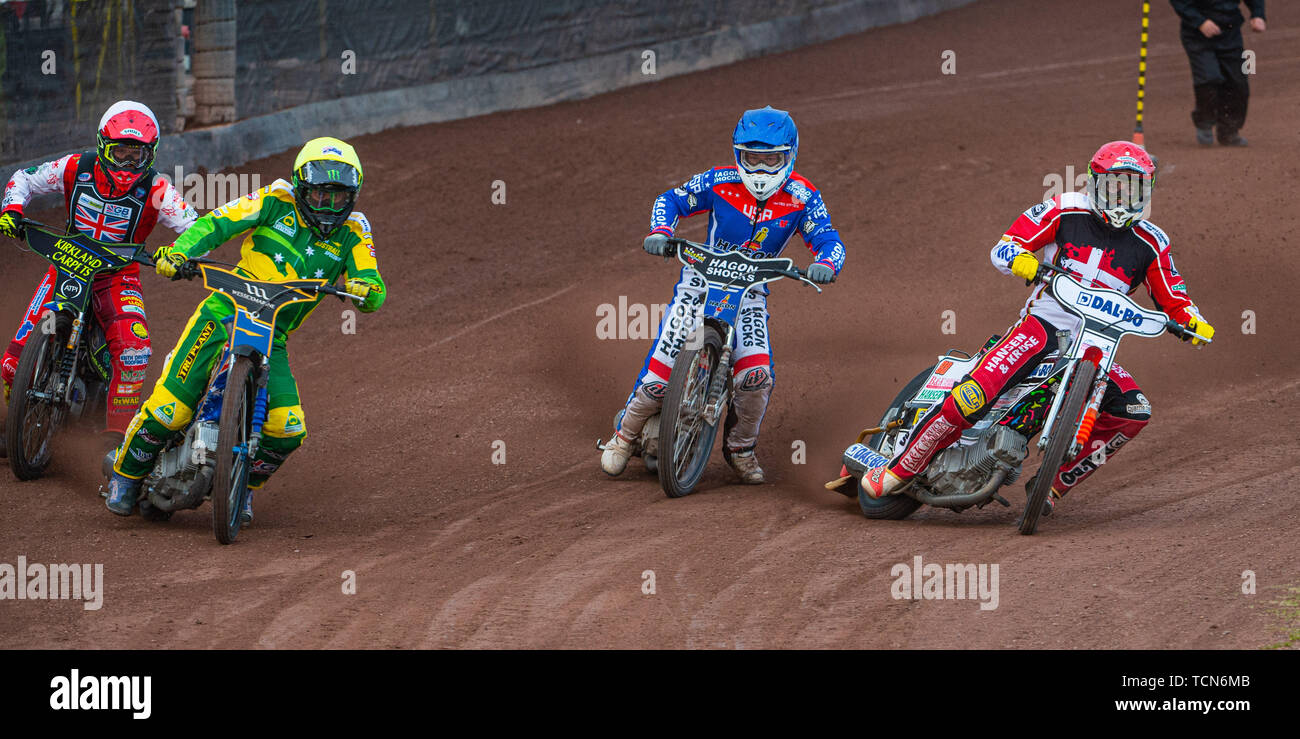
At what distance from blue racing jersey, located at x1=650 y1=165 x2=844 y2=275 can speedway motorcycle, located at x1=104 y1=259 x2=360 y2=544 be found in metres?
2.41

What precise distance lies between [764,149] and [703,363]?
1.35 m

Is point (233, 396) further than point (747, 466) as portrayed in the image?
No

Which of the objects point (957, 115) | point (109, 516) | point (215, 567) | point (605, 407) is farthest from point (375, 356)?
point (957, 115)

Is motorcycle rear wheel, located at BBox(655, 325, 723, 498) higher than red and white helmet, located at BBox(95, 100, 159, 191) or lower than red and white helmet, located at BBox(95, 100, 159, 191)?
lower

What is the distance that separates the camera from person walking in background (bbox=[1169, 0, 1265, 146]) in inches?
625

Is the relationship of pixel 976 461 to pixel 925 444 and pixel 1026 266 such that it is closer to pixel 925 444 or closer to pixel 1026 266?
pixel 925 444

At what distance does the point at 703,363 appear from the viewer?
913 centimetres

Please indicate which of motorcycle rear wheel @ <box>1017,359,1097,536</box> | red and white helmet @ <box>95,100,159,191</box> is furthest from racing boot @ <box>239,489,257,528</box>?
motorcycle rear wheel @ <box>1017,359,1097,536</box>

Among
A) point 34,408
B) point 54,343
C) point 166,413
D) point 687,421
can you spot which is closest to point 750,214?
point 687,421

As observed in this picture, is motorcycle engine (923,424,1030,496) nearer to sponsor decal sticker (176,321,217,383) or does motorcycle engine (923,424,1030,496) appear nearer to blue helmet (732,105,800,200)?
blue helmet (732,105,800,200)

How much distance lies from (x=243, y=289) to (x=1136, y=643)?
484 centimetres

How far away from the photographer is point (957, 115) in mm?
18562

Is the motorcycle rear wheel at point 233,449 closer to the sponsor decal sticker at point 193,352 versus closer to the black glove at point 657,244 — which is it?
the sponsor decal sticker at point 193,352

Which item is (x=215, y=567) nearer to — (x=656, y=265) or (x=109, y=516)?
(x=109, y=516)
